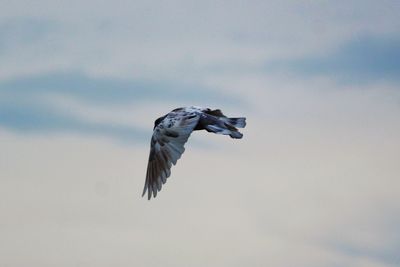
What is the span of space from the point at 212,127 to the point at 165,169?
1.81m

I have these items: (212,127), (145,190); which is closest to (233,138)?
(212,127)

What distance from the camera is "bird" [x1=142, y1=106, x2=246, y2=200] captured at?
28578 millimetres

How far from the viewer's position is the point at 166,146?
94.3ft

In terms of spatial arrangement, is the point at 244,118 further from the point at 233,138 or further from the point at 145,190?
the point at 145,190

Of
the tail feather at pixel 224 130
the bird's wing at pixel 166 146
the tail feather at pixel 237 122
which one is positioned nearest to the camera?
the bird's wing at pixel 166 146

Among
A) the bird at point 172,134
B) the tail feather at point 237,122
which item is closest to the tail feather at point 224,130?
the bird at point 172,134

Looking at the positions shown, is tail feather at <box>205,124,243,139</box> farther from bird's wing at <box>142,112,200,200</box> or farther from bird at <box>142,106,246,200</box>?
bird's wing at <box>142,112,200,200</box>

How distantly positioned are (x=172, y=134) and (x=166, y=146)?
1.21 feet

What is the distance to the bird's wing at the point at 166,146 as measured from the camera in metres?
28.6

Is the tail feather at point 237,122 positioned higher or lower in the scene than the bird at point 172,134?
higher

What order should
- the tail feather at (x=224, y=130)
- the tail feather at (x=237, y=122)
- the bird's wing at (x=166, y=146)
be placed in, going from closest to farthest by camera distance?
the bird's wing at (x=166, y=146), the tail feather at (x=224, y=130), the tail feather at (x=237, y=122)

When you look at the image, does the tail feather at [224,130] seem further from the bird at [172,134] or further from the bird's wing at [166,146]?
the bird's wing at [166,146]

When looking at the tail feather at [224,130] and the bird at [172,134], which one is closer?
the bird at [172,134]

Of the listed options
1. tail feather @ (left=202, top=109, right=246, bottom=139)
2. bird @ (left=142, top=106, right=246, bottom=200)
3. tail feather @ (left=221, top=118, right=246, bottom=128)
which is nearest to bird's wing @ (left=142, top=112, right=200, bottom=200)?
bird @ (left=142, top=106, right=246, bottom=200)
